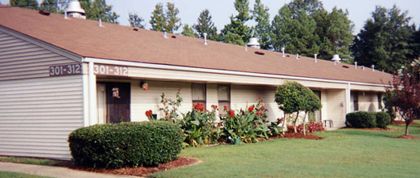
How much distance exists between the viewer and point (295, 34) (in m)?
54.3

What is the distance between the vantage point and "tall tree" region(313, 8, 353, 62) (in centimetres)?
5566

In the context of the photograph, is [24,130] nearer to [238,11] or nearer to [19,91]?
[19,91]

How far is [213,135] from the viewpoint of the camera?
16.6m

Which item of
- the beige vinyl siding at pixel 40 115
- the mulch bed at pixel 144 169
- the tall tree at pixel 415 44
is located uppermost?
the tall tree at pixel 415 44

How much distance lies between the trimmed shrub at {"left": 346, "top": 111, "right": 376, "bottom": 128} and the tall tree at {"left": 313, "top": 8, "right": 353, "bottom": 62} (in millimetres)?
28975

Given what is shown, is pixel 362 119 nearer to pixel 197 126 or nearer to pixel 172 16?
pixel 197 126

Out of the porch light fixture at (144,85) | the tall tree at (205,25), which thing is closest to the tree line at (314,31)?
the tall tree at (205,25)

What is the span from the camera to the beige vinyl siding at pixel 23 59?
13031mm

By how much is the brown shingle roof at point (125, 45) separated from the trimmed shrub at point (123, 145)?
2.37 m

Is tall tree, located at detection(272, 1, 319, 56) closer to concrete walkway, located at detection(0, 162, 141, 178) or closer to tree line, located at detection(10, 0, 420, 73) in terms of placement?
tree line, located at detection(10, 0, 420, 73)

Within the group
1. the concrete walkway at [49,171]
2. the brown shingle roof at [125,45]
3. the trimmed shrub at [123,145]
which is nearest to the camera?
the concrete walkway at [49,171]

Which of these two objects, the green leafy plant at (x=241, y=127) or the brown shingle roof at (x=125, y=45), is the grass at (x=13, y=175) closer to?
the brown shingle roof at (x=125, y=45)

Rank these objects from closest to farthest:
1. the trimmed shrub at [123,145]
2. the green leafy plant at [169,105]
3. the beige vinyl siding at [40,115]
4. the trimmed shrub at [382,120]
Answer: the trimmed shrub at [123,145], the beige vinyl siding at [40,115], the green leafy plant at [169,105], the trimmed shrub at [382,120]

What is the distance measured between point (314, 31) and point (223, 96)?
1503 inches
